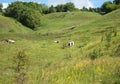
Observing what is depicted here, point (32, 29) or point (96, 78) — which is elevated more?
point (96, 78)

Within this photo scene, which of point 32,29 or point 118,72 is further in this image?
point 32,29

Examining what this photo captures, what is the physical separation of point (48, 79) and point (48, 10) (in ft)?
352

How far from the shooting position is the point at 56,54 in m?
27.1

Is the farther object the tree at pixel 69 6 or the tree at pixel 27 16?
the tree at pixel 69 6

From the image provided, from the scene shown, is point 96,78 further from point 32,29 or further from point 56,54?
point 32,29

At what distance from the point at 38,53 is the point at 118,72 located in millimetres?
17228

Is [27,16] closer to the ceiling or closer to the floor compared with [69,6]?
closer to the ceiling

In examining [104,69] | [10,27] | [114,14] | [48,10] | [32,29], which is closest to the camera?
[104,69]

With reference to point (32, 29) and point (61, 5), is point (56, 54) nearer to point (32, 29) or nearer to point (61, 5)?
point (32, 29)

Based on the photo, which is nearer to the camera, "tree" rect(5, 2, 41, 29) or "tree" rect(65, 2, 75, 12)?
"tree" rect(5, 2, 41, 29)

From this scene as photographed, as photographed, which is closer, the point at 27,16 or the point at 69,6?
the point at 27,16

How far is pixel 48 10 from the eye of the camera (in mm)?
116875

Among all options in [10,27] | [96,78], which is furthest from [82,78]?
[10,27]

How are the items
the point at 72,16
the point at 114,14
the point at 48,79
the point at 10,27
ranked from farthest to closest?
the point at 72,16 < the point at 10,27 < the point at 114,14 < the point at 48,79
